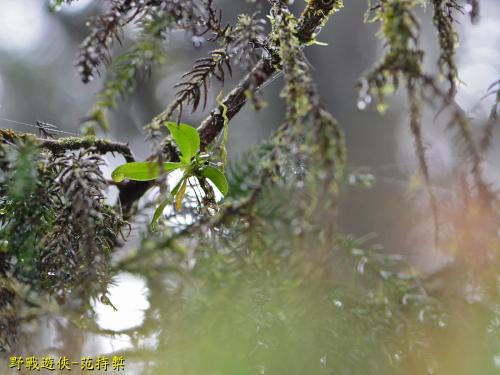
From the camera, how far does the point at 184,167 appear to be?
0.73 metres

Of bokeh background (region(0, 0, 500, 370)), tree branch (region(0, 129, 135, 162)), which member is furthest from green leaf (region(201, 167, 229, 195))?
bokeh background (region(0, 0, 500, 370))

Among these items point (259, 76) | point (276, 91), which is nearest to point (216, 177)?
point (259, 76)

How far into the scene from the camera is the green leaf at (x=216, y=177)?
745 mm

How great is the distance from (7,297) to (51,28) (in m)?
4.32

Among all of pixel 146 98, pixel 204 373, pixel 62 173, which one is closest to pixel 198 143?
pixel 62 173

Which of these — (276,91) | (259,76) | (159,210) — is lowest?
(159,210)

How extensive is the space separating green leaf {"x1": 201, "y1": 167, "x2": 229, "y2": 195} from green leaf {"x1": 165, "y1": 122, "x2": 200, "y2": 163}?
0.03 m

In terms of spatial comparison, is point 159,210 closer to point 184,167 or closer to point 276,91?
point 184,167

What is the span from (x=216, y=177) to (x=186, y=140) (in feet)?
0.25

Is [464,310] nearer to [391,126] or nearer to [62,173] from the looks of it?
[62,173]

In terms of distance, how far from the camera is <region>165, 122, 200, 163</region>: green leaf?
28.0 inches

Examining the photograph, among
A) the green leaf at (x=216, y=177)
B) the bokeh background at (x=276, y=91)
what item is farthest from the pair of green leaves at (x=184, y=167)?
the bokeh background at (x=276, y=91)

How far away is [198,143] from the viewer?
72cm

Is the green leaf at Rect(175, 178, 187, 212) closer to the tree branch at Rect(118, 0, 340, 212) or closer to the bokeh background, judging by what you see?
the tree branch at Rect(118, 0, 340, 212)
